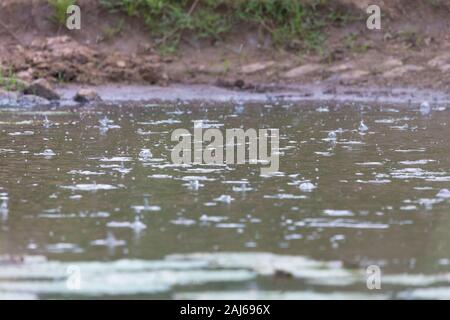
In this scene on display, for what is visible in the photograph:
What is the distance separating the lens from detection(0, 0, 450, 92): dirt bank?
15984 mm

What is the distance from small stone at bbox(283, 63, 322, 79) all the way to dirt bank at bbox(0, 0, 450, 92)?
1 cm

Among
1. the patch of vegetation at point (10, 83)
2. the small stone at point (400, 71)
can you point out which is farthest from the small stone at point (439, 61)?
the patch of vegetation at point (10, 83)

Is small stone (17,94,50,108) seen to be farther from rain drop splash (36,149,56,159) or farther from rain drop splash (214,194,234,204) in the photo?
rain drop splash (214,194,234,204)

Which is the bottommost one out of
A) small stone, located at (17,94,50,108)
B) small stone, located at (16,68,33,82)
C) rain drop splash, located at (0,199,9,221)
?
rain drop splash, located at (0,199,9,221)

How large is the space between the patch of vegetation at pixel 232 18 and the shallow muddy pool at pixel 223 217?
5.84m

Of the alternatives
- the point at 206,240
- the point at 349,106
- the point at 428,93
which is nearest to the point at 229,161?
the point at 206,240

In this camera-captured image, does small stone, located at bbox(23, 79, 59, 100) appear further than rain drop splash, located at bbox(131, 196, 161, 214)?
Yes

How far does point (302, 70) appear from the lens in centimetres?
1625

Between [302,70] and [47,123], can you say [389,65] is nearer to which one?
[302,70]

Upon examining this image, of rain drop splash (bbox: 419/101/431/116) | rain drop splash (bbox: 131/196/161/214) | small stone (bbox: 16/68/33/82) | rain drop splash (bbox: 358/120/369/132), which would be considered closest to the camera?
rain drop splash (bbox: 131/196/161/214)

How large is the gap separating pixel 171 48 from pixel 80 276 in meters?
11.7

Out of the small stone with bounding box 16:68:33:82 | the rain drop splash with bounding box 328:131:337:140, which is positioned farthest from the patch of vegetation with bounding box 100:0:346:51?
the rain drop splash with bounding box 328:131:337:140

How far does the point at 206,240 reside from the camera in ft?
20.1

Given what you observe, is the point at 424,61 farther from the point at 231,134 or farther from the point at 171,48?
the point at 231,134
